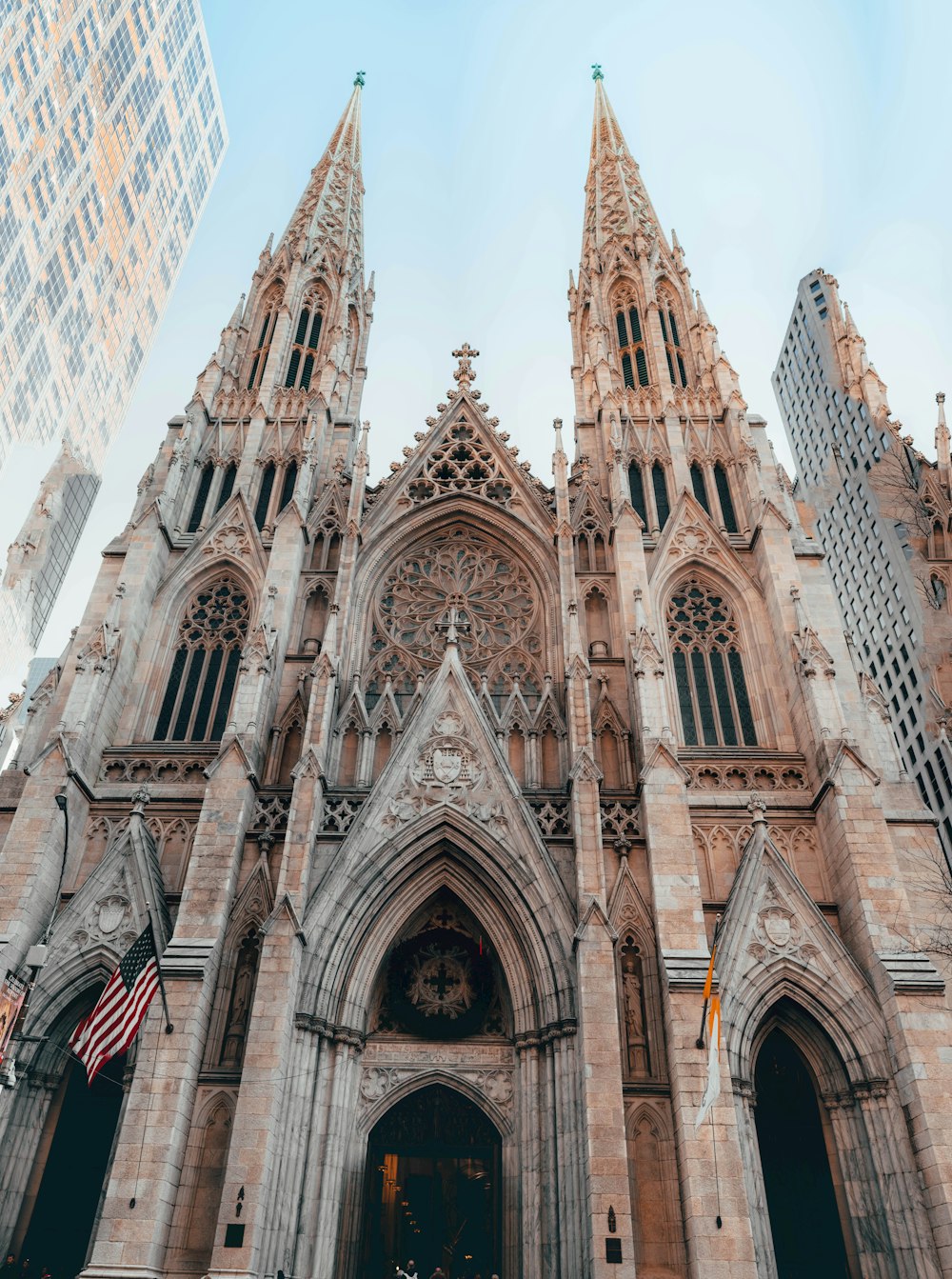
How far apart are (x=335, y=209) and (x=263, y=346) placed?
33.9 ft

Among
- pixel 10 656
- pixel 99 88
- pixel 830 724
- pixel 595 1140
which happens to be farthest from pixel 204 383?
pixel 99 88

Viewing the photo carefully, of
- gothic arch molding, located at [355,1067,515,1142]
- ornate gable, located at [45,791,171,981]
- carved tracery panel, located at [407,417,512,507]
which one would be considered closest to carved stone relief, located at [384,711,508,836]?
gothic arch molding, located at [355,1067,515,1142]

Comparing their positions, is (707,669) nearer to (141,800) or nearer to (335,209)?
(141,800)

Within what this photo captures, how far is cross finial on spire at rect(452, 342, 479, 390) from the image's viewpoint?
30.7m

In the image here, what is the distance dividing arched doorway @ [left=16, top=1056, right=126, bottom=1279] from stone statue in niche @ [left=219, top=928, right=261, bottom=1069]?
2412 millimetres

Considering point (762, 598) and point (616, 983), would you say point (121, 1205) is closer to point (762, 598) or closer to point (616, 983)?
point (616, 983)

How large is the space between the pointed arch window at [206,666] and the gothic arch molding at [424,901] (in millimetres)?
6095

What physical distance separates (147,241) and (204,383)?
3802 centimetres

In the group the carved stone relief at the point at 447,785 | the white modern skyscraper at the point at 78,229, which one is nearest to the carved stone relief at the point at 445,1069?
the carved stone relief at the point at 447,785

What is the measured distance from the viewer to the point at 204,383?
30.4 metres

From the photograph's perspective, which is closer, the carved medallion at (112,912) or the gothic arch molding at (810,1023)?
the gothic arch molding at (810,1023)

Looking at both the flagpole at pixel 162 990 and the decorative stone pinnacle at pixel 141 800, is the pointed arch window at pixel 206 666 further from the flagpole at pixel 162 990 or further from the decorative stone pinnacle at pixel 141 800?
the flagpole at pixel 162 990

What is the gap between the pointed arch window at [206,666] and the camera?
23203mm

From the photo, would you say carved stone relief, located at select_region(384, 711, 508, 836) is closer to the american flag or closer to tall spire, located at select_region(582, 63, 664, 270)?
the american flag
